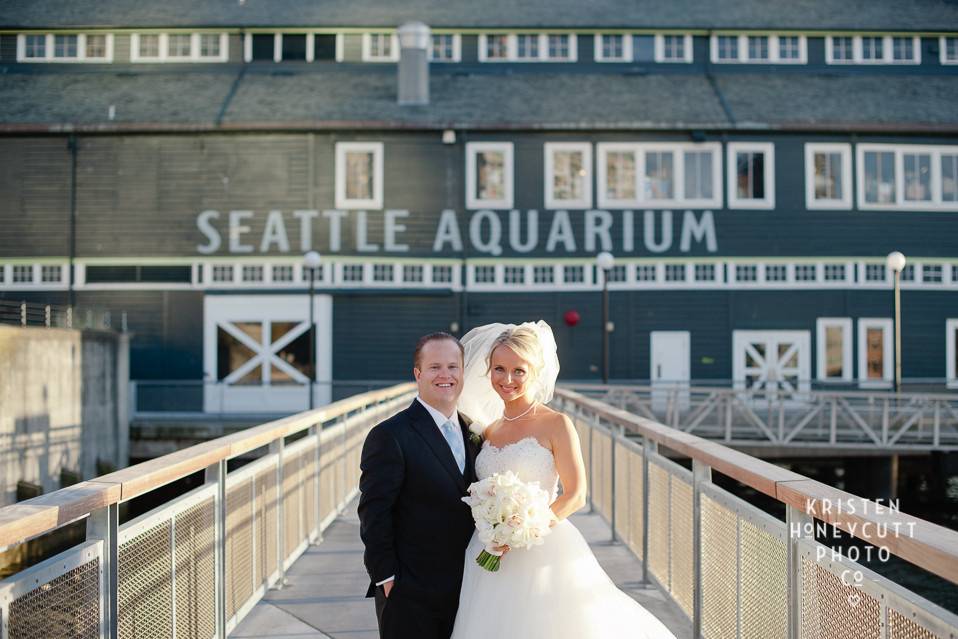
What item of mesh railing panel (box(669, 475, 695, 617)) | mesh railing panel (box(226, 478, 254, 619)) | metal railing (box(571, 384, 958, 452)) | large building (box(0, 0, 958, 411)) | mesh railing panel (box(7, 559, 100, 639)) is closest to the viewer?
mesh railing panel (box(7, 559, 100, 639))

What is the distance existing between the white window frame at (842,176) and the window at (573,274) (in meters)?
6.53

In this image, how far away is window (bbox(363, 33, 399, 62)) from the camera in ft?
97.4

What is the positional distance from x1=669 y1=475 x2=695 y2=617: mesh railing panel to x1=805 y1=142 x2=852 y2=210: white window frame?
22.4 m

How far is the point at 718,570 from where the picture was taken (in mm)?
5312

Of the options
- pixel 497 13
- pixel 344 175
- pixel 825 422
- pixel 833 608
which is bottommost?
pixel 825 422

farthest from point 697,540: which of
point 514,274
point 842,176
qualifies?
point 842,176

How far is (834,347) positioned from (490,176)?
10551 mm

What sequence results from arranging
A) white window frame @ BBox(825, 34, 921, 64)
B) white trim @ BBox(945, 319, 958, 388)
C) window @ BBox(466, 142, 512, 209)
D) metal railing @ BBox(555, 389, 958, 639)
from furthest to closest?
white window frame @ BBox(825, 34, 921, 64) < window @ BBox(466, 142, 512, 209) < white trim @ BBox(945, 319, 958, 388) < metal railing @ BBox(555, 389, 958, 639)

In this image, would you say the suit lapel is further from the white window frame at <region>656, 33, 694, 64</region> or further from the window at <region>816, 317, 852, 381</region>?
the white window frame at <region>656, 33, 694, 64</region>

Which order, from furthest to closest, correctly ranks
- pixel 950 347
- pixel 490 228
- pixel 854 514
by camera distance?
pixel 490 228
pixel 950 347
pixel 854 514

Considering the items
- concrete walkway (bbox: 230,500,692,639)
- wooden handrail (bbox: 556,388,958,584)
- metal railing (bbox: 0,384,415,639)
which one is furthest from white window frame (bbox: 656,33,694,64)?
wooden handrail (bbox: 556,388,958,584)

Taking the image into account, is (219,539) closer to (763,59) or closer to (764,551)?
(764,551)

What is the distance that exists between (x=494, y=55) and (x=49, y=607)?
27973 mm

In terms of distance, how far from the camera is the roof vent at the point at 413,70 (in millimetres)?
27516
